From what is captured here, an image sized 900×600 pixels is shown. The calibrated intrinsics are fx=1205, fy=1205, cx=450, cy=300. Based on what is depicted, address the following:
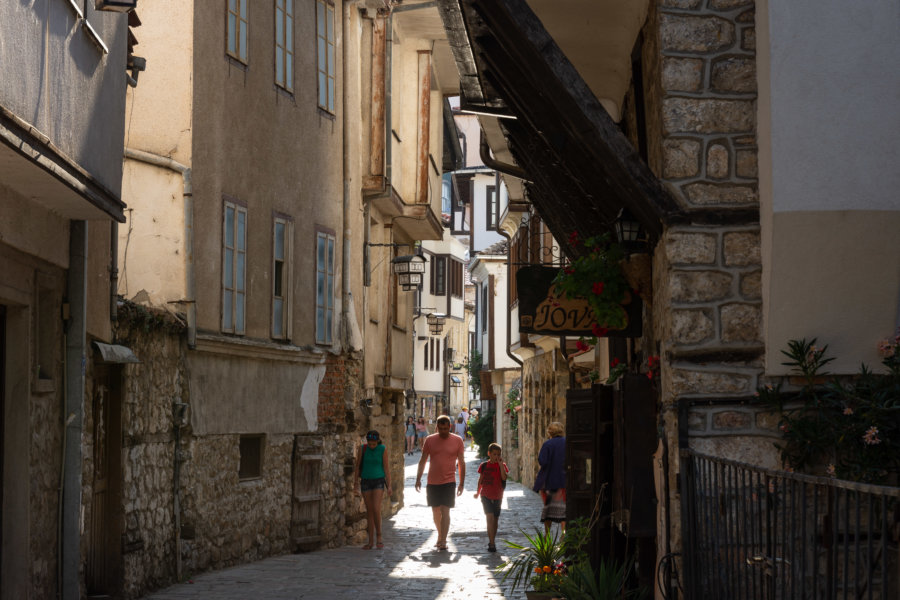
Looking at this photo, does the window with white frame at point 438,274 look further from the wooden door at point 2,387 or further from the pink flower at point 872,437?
the pink flower at point 872,437

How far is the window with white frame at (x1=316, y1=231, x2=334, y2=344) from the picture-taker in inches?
612

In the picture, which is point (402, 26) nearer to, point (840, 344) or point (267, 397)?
point (267, 397)

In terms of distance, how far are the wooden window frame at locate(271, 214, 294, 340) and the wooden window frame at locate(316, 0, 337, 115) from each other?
6.54 feet

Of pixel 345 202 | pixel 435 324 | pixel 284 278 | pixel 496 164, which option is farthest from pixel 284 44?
pixel 435 324

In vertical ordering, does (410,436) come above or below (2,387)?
below

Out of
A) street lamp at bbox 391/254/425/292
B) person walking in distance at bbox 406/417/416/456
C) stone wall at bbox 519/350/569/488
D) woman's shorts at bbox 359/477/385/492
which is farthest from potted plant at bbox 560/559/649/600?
person walking in distance at bbox 406/417/416/456

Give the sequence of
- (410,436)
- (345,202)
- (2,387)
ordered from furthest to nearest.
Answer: (410,436), (345,202), (2,387)

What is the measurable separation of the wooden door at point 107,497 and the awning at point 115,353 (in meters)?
0.25

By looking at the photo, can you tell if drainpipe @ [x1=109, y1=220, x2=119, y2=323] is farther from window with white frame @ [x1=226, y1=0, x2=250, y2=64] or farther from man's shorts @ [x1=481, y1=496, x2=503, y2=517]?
man's shorts @ [x1=481, y1=496, x2=503, y2=517]

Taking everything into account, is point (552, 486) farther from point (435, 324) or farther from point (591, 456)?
point (435, 324)

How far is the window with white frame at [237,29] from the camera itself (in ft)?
43.5

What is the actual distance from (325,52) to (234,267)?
159 inches

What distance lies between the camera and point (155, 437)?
11.2 m

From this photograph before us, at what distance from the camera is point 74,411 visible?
9.01 m
